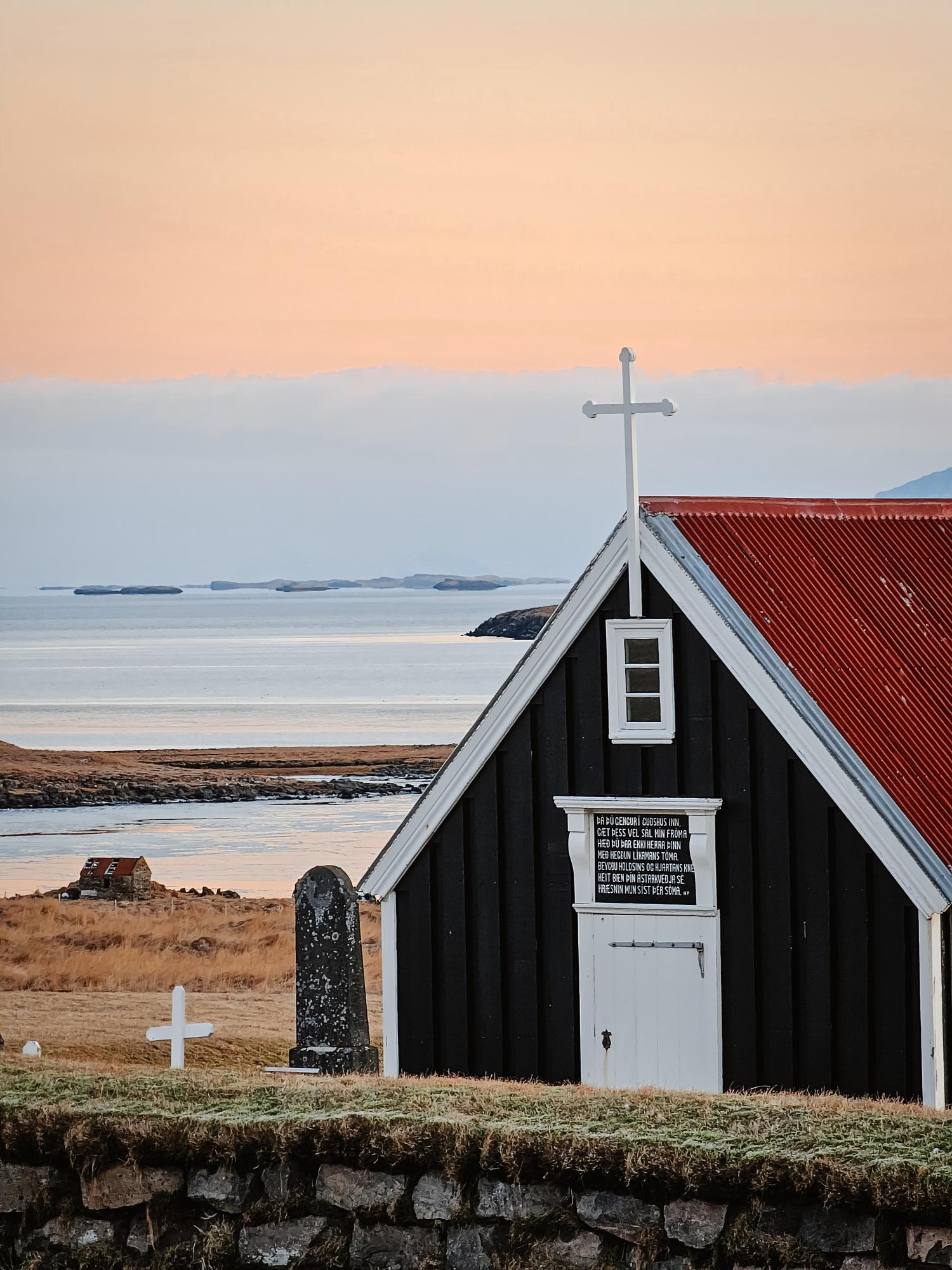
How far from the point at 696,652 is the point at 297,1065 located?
5015 mm

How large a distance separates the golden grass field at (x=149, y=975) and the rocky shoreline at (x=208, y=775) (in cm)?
3404

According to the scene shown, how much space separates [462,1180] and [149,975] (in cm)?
2218

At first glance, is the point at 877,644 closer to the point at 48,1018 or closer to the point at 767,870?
the point at 767,870

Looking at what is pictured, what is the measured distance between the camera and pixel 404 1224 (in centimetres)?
1013

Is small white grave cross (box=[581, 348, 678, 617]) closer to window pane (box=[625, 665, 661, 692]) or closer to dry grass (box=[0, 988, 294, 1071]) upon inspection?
window pane (box=[625, 665, 661, 692])

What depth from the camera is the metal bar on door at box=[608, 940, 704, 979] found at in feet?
48.8

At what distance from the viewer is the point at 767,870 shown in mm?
14617

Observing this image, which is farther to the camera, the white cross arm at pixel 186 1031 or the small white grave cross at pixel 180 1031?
the small white grave cross at pixel 180 1031

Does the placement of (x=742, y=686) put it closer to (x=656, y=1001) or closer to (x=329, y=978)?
(x=656, y=1001)

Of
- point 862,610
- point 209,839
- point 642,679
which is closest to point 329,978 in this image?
point 642,679

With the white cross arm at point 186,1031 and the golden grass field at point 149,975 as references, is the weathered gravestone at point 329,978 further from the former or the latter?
the golden grass field at point 149,975

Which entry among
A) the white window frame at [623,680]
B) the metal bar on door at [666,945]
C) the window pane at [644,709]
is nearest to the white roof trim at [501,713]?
the white window frame at [623,680]

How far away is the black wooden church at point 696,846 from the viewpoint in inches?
560

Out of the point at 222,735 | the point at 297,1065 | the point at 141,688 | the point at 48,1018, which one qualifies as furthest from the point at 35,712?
the point at 297,1065
